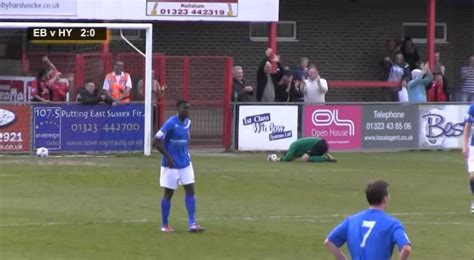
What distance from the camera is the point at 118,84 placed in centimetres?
2634

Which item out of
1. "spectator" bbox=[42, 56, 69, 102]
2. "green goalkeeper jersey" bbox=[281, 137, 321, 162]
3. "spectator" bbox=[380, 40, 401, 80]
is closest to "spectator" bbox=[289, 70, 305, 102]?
"green goalkeeper jersey" bbox=[281, 137, 321, 162]

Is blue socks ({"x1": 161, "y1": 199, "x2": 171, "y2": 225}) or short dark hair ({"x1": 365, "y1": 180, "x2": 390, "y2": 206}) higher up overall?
short dark hair ({"x1": 365, "y1": 180, "x2": 390, "y2": 206})

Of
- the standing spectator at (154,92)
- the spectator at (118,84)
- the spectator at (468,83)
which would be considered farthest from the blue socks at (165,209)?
the spectator at (468,83)

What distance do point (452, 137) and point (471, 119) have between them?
11.4 m

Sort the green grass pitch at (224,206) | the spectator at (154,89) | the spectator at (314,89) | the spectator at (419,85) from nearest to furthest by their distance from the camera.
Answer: the green grass pitch at (224,206) < the spectator at (154,89) < the spectator at (314,89) < the spectator at (419,85)

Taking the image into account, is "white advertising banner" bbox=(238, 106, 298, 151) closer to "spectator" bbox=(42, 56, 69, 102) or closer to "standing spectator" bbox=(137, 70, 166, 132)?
"standing spectator" bbox=(137, 70, 166, 132)

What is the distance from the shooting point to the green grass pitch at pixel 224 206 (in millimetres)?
14344

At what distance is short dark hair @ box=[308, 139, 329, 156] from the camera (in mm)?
25250

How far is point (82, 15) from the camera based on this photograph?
91.5 feet

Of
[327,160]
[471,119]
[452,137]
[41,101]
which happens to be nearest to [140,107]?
[41,101]

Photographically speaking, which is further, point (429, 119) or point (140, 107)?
point (429, 119)

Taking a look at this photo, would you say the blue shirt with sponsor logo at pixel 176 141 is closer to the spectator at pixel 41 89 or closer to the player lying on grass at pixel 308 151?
the player lying on grass at pixel 308 151

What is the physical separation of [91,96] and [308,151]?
4933 mm

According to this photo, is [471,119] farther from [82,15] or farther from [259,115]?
[82,15]
